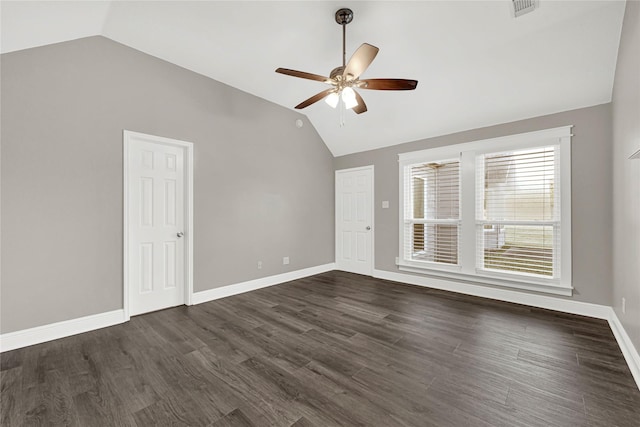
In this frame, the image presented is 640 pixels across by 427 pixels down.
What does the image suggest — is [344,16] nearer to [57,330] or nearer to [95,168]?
[95,168]

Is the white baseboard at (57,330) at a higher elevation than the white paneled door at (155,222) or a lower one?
lower

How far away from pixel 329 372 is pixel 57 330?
2.74 meters

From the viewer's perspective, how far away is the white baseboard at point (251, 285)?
3.73m

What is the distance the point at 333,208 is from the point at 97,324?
167 inches

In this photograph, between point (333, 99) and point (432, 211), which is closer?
point (333, 99)

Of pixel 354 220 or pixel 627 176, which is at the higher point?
pixel 627 176

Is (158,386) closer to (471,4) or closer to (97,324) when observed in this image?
(97,324)

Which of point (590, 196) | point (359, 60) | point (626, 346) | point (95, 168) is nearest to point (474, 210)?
point (590, 196)

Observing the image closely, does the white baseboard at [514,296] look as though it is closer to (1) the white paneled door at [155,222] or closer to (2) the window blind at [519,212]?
(2) the window blind at [519,212]

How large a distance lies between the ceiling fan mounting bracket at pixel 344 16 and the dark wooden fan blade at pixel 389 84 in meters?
0.62

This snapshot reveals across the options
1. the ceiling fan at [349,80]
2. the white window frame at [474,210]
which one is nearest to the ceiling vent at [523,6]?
the ceiling fan at [349,80]

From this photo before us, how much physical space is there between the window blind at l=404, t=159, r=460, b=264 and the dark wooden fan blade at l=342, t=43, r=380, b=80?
264cm

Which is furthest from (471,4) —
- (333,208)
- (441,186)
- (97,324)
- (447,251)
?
(97,324)

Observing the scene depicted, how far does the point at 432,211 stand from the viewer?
4.61m
